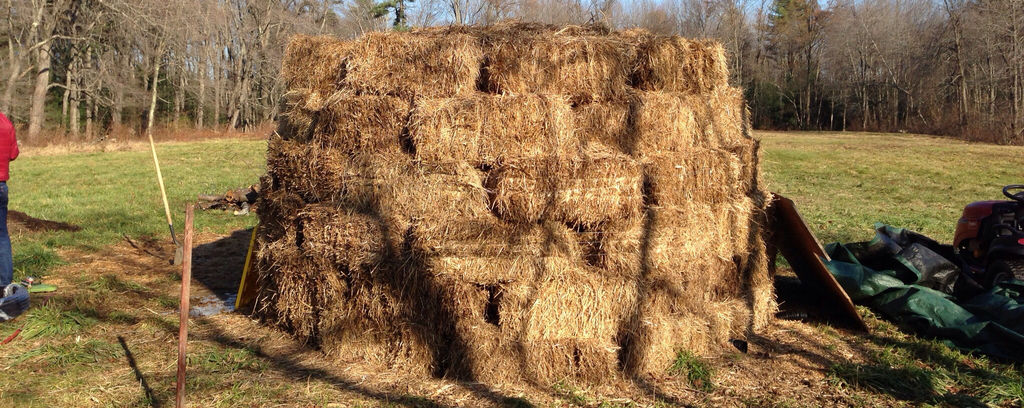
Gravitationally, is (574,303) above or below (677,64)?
below

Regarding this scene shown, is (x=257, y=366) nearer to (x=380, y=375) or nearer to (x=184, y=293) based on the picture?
(x=380, y=375)

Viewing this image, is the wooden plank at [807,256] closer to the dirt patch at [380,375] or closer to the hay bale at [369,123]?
the dirt patch at [380,375]

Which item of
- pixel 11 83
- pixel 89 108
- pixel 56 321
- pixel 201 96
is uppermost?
pixel 201 96

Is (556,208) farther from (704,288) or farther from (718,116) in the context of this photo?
(718,116)

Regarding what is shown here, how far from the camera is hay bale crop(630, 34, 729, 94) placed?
5.72 metres

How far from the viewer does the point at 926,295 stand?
20.0 ft

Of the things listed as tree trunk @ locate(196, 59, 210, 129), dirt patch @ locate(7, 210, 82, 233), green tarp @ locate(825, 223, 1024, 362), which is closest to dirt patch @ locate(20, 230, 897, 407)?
green tarp @ locate(825, 223, 1024, 362)

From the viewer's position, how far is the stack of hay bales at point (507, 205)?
4.94 metres

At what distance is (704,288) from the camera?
5641 millimetres

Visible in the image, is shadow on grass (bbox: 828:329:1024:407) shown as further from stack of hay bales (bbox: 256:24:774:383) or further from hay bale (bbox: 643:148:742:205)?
hay bale (bbox: 643:148:742:205)

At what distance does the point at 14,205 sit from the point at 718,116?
1466 centimetres

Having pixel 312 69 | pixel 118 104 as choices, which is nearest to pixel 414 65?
pixel 312 69

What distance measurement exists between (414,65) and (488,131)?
958mm

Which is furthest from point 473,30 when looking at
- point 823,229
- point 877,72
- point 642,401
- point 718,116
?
point 877,72
